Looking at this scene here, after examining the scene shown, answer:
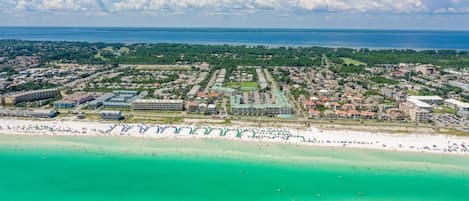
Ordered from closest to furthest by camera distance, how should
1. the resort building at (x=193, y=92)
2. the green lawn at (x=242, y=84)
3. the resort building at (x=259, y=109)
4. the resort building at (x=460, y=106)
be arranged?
the resort building at (x=460, y=106)
the resort building at (x=259, y=109)
the resort building at (x=193, y=92)
the green lawn at (x=242, y=84)

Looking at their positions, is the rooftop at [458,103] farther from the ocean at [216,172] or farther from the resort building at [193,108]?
the resort building at [193,108]

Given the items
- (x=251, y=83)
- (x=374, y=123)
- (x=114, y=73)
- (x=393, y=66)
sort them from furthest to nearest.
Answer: (x=393, y=66)
(x=114, y=73)
(x=251, y=83)
(x=374, y=123)

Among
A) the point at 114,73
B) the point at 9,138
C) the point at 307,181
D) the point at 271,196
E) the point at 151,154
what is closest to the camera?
the point at 271,196

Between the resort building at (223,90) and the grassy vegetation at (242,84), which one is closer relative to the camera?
the resort building at (223,90)

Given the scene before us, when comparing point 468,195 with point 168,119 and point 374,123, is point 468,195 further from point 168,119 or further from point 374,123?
point 168,119

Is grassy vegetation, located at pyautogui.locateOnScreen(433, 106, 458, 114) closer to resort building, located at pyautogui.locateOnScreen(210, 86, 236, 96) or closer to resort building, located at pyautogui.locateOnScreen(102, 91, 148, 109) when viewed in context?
resort building, located at pyautogui.locateOnScreen(210, 86, 236, 96)

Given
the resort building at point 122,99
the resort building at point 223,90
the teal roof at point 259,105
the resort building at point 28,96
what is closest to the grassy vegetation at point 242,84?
the resort building at point 223,90

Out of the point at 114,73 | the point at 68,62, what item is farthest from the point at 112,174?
the point at 68,62
